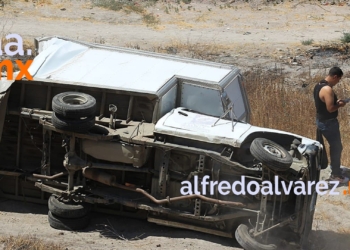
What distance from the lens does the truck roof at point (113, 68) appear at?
9336 mm

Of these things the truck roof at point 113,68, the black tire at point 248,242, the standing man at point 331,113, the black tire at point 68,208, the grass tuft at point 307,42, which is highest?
the truck roof at point 113,68

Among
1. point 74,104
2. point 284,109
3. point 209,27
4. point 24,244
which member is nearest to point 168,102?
point 74,104

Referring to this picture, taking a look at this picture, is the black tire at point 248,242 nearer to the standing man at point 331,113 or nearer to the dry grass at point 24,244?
the dry grass at point 24,244

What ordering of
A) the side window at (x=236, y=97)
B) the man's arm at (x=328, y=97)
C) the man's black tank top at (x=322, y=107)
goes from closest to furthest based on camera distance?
1. the side window at (x=236, y=97)
2. the man's arm at (x=328, y=97)
3. the man's black tank top at (x=322, y=107)

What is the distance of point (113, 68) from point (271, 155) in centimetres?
290

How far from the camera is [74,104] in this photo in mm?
8820

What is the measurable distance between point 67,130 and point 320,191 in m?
4.33

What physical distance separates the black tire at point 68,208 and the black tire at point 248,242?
215 cm

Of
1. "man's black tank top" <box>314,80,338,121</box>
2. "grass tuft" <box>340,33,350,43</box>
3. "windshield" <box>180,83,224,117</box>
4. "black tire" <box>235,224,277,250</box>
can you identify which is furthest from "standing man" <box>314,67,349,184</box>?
"grass tuft" <box>340,33,350,43</box>

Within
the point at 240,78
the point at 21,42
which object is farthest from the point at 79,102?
the point at 21,42

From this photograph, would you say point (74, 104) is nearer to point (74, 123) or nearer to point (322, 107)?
point (74, 123)

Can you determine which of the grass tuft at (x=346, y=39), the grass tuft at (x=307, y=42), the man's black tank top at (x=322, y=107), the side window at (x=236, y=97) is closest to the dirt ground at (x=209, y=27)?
the grass tuft at (x=307, y=42)

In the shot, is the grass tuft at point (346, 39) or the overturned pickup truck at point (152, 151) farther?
the grass tuft at point (346, 39)

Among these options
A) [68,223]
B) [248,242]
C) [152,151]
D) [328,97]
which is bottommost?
[68,223]
